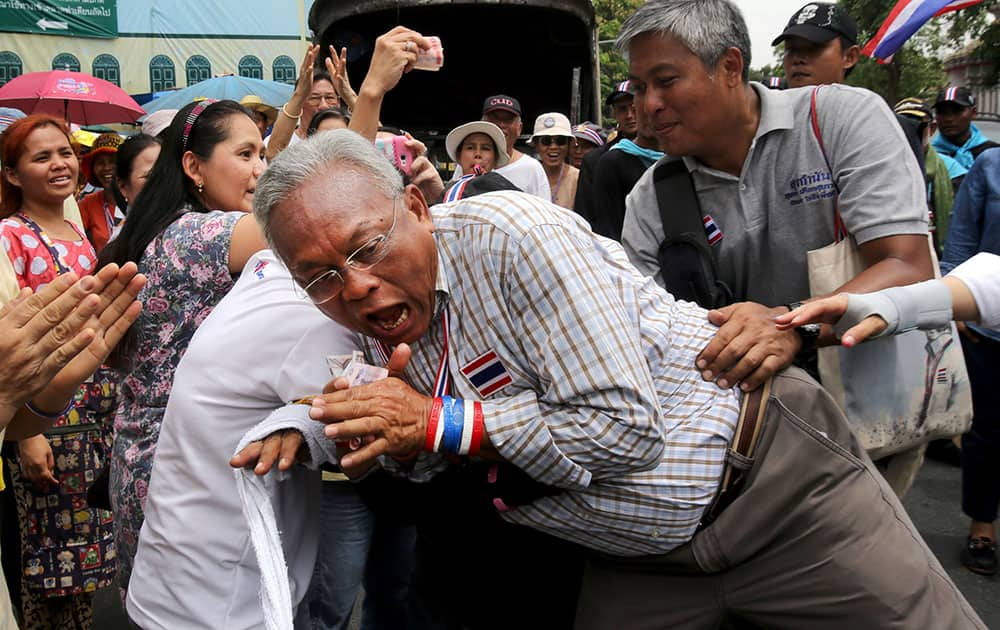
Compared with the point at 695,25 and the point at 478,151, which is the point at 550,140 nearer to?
the point at 478,151

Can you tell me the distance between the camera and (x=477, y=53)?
988 centimetres

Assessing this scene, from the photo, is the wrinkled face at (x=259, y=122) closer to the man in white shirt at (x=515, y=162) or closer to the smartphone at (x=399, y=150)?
the smartphone at (x=399, y=150)

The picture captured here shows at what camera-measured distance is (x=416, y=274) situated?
5.46 feet

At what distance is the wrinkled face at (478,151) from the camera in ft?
18.6

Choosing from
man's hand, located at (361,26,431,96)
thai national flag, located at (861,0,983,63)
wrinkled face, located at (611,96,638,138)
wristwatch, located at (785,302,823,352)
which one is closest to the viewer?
wristwatch, located at (785,302,823,352)

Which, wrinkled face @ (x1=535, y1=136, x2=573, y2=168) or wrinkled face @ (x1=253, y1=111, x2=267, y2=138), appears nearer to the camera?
wrinkled face @ (x1=253, y1=111, x2=267, y2=138)

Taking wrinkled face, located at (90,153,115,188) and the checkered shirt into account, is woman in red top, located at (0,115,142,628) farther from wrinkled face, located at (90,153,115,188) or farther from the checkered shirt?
wrinkled face, located at (90,153,115,188)

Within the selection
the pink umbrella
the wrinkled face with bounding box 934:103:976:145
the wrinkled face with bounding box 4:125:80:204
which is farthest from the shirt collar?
the pink umbrella

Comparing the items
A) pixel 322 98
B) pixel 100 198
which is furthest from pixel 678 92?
pixel 100 198

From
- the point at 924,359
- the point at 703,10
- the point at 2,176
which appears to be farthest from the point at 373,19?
the point at 924,359

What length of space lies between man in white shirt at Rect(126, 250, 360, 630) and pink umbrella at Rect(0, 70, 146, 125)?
905 centimetres

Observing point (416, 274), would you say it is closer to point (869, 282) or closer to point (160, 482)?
point (160, 482)

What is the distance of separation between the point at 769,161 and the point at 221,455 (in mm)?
1631

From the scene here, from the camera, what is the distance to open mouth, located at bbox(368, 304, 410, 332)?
5.49 ft
